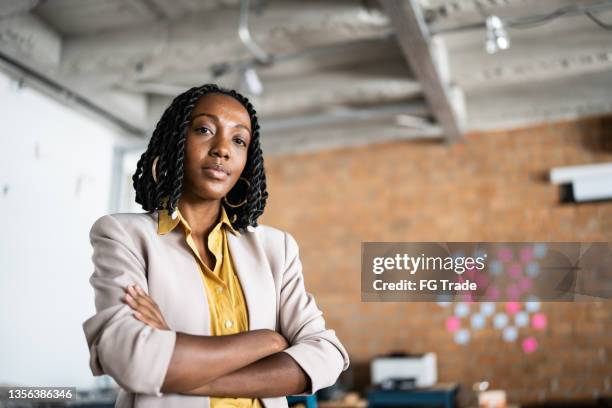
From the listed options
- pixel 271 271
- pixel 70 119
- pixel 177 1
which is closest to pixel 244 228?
pixel 271 271

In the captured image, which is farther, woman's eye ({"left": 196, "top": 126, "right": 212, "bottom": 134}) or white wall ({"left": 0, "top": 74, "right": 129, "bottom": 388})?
white wall ({"left": 0, "top": 74, "right": 129, "bottom": 388})

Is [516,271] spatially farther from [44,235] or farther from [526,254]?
[44,235]

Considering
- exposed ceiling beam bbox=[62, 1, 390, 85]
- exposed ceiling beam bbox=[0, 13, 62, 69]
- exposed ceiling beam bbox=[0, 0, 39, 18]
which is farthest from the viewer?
exposed ceiling beam bbox=[0, 13, 62, 69]

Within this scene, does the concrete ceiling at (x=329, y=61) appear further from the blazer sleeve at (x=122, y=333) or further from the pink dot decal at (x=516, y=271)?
the blazer sleeve at (x=122, y=333)

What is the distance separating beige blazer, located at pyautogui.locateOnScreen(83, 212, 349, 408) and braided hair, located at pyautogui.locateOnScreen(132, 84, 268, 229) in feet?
0.15

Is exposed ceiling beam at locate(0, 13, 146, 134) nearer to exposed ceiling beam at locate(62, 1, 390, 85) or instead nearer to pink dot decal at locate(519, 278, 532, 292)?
exposed ceiling beam at locate(62, 1, 390, 85)

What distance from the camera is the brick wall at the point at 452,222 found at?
15.5 feet

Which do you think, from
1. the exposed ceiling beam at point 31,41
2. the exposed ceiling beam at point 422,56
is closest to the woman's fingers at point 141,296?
the exposed ceiling beam at point 422,56

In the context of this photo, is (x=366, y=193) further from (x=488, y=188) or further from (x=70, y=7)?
(x=70, y=7)

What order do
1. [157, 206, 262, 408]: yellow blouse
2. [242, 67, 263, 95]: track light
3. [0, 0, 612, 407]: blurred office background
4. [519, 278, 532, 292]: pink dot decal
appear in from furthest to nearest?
[519, 278, 532, 292]: pink dot decal
[242, 67, 263, 95]: track light
[0, 0, 612, 407]: blurred office background
[157, 206, 262, 408]: yellow blouse

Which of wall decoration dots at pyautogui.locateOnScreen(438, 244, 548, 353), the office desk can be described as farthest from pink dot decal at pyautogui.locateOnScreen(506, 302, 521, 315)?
the office desk

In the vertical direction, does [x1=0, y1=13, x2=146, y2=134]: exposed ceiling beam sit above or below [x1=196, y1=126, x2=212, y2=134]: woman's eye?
above

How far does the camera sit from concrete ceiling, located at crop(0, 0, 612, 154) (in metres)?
3.45

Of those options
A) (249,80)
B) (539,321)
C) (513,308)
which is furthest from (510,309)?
(249,80)
